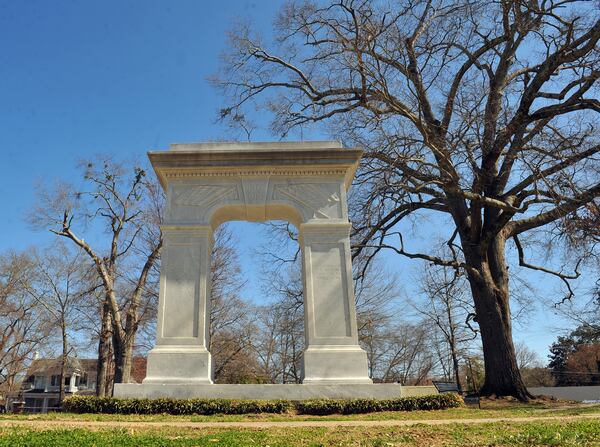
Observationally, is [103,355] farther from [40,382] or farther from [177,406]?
[40,382]

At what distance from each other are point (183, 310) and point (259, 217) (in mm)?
3473

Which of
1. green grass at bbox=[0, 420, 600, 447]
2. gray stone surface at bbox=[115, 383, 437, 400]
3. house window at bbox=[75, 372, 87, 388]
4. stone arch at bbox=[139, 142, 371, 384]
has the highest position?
stone arch at bbox=[139, 142, 371, 384]

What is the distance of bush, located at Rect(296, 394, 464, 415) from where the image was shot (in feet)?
31.3

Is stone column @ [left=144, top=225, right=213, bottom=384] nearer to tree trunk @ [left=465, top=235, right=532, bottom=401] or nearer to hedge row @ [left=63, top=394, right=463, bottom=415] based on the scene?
hedge row @ [left=63, top=394, right=463, bottom=415]

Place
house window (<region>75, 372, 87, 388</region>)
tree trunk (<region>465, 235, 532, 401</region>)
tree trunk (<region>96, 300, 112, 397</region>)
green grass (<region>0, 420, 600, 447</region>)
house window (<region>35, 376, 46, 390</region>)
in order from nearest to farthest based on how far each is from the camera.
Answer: green grass (<region>0, 420, 600, 447</region>)
tree trunk (<region>465, 235, 532, 401</region>)
tree trunk (<region>96, 300, 112, 397</region>)
house window (<region>35, 376, 46, 390</region>)
house window (<region>75, 372, 87, 388</region>)

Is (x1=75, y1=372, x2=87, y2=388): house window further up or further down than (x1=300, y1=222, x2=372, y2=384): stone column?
further down

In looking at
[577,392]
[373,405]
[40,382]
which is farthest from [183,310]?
[40,382]

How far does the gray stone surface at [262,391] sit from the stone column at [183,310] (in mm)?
360

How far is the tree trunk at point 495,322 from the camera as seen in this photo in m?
13.8

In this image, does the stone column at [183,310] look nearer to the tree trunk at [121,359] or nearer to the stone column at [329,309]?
the stone column at [329,309]

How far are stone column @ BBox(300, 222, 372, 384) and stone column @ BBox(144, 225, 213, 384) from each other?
253cm

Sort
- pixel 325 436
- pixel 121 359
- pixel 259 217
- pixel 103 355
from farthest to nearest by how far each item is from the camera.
Result: pixel 103 355 → pixel 121 359 → pixel 259 217 → pixel 325 436

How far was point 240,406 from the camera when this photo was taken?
31.3ft

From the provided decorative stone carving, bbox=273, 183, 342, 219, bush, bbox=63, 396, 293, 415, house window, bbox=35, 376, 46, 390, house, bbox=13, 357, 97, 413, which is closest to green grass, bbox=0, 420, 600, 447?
bush, bbox=63, 396, 293, 415
